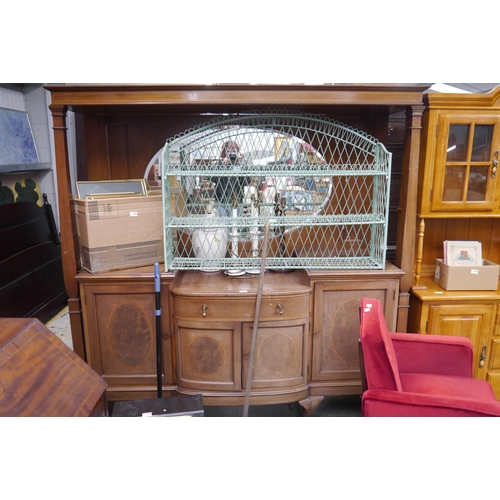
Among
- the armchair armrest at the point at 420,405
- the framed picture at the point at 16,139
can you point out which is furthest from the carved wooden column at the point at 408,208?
the framed picture at the point at 16,139

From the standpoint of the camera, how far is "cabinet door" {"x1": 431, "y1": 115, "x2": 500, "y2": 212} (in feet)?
7.38

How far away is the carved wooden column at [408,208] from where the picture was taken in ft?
7.19

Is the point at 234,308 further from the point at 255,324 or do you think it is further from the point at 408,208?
the point at 408,208

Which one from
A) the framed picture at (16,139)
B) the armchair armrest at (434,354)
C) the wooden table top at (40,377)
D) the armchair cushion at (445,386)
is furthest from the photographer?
the framed picture at (16,139)

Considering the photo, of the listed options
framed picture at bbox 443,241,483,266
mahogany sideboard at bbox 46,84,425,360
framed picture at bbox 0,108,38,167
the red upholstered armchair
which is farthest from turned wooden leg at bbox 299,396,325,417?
framed picture at bbox 0,108,38,167

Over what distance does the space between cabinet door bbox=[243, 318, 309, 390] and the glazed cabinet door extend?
506 millimetres

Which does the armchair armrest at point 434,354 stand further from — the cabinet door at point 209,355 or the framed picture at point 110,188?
the framed picture at point 110,188

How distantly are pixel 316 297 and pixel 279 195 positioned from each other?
2.22 ft

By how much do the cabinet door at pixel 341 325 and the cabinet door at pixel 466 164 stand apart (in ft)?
2.08

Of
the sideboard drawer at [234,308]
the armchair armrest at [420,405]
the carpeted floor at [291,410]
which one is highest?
the sideboard drawer at [234,308]

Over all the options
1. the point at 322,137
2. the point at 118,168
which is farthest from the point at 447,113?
the point at 118,168

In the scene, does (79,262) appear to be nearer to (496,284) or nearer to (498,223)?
(496,284)

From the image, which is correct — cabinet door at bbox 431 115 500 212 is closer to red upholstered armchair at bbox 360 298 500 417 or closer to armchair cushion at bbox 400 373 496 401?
red upholstered armchair at bbox 360 298 500 417

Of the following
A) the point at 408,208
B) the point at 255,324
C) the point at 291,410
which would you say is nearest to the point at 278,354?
the point at 255,324
